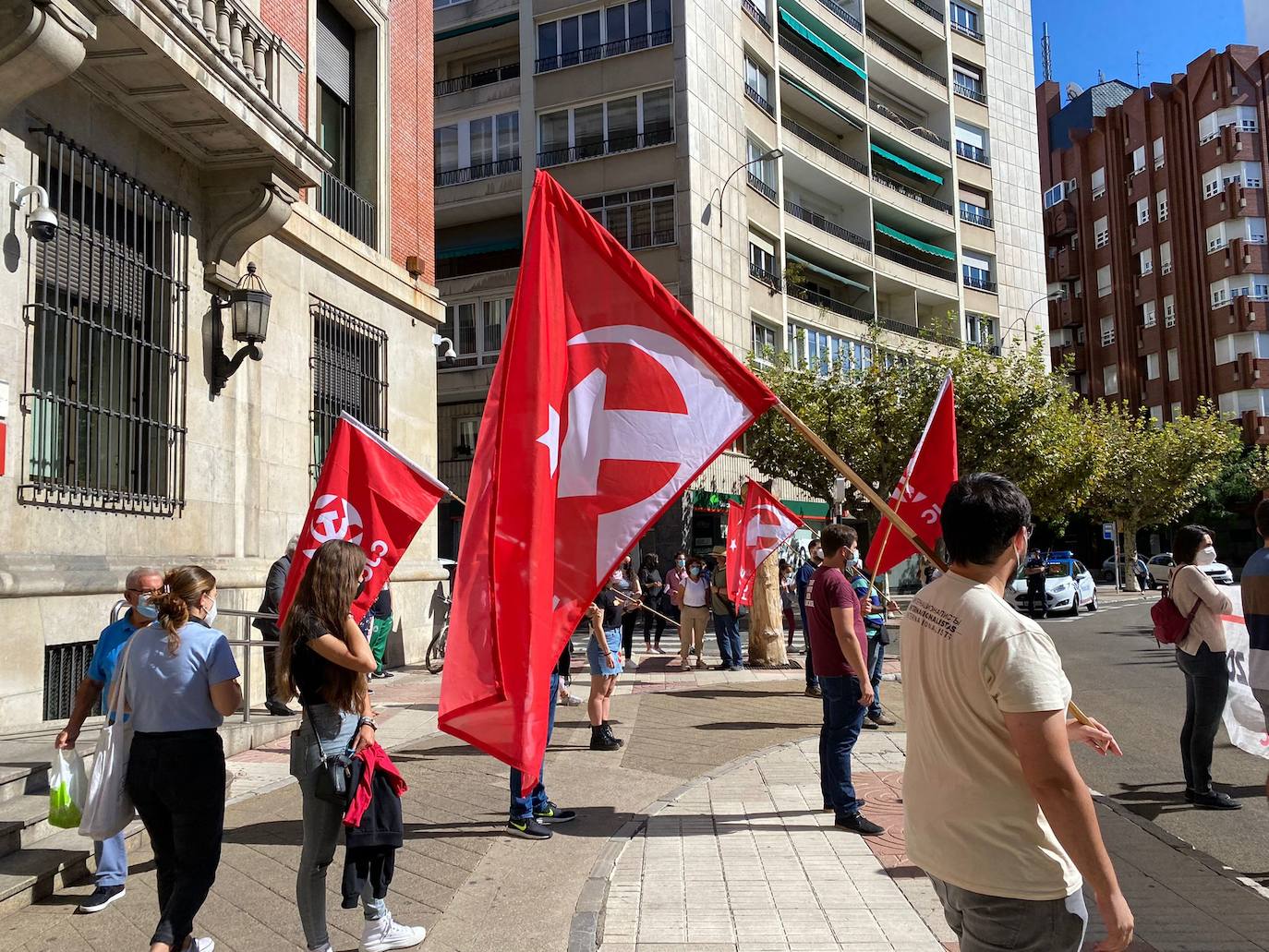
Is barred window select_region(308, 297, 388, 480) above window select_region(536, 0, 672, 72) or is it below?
below

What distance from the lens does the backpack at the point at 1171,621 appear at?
6.53 m

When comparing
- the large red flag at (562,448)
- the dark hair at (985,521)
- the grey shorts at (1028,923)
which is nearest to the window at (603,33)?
the large red flag at (562,448)

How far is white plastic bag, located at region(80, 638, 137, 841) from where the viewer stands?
4238 millimetres

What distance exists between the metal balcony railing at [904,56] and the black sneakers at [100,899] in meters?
40.8

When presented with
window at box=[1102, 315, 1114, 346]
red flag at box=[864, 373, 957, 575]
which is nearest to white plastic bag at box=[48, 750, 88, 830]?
red flag at box=[864, 373, 957, 575]

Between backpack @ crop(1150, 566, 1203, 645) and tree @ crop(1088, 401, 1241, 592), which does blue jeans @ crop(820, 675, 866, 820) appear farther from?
tree @ crop(1088, 401, 1241, 592)

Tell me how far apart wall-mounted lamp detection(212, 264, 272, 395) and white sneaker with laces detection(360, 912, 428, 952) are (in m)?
7.84

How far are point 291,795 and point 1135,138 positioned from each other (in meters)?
59.8

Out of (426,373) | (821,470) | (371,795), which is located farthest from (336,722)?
(821,470)

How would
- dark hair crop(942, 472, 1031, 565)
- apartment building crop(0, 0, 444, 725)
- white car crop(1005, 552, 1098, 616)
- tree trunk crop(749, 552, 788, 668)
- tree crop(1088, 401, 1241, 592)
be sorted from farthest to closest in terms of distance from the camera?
tree crop(1088, 401, 1241, 592)
white car crop(1005, 552, 1098, 616)
tree trunk crop(749, 552, 788, 668)
apartment building crop(0, 0, 444, 725)
dark hair crop(942, 472, 1031, 565)

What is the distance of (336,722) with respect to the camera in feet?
13.7

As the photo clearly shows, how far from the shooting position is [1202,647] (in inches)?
255

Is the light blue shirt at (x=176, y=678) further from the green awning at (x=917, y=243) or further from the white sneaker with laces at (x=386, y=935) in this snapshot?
the green awning at (x=917, y=243)

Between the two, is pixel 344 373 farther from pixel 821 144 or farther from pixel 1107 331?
pixel 1107 331
